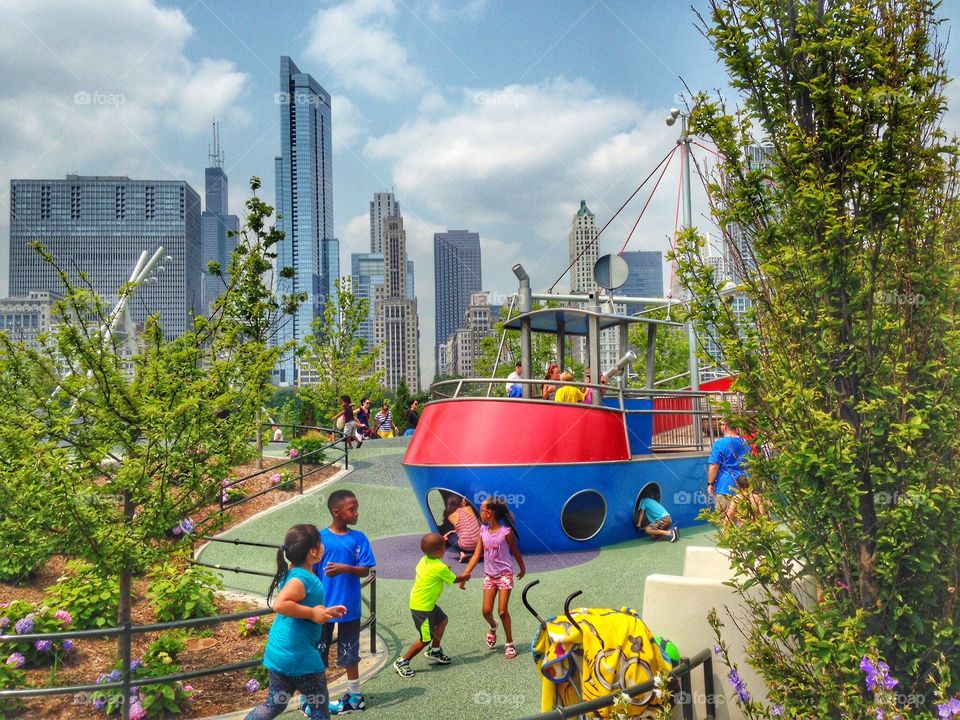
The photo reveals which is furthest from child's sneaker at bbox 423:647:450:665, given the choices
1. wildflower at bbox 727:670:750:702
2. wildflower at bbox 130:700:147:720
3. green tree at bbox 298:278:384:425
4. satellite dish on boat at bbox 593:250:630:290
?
green tree at bbox 298:278:384:425

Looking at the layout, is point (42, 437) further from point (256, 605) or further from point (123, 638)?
point (256, 605)

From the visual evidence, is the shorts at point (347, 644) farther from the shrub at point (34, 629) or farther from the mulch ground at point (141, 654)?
the shrub at point (34, 629)

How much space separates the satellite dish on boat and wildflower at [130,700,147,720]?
10.0 m

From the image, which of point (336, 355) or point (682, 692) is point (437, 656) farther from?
point (336, 355)

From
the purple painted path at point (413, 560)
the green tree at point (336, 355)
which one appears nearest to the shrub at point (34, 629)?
the purple painted path at point (413, 560)

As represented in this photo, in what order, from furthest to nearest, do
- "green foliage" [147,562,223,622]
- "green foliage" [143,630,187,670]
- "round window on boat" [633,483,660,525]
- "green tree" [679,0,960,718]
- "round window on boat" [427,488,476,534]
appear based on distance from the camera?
"round window on boat" [633,483,660,525]
"round window on boat" [427,488,476,534]
"green foliage" [147,562,223,622]
"green foliage" [143,630,187,670]
"green tree" [679,0,960,718]

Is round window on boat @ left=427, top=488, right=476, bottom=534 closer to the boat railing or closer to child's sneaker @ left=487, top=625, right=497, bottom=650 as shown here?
the boat railing

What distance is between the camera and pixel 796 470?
3.98 metres

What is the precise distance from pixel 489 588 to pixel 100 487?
3.49 m

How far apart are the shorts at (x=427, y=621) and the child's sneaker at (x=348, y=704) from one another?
2.55 ft

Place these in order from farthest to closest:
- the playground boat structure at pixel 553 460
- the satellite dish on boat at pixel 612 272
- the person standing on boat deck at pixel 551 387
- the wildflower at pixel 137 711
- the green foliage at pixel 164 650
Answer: the satellite dish on boat at pixel 612 272
the person standing on boat deck at pixel 551 387
the playground boat structure at pixel 553 460
the green foliage at pixel 164 650
the wildflower at pixel 137 711

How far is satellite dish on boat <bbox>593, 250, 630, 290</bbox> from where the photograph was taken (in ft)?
45.2

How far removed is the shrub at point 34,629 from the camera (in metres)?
6.99

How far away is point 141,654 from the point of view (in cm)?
779
